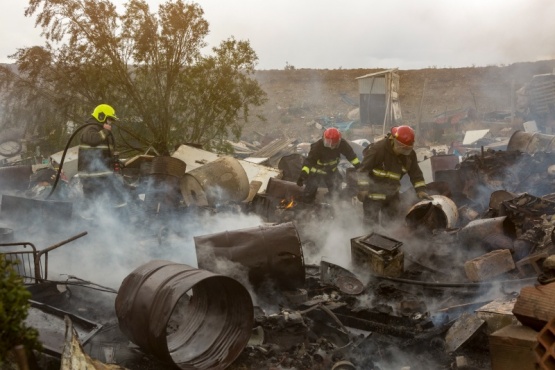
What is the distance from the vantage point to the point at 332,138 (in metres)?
9.16

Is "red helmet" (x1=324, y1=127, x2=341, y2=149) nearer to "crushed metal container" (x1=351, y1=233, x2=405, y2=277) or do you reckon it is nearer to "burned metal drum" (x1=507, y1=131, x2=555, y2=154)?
"crushed metal container" (x1=351, y1=233, x2=405, y2=277)

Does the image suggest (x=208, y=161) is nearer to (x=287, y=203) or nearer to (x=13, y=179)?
(x=287, y=203)

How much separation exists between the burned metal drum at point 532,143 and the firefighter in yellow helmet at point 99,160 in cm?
808

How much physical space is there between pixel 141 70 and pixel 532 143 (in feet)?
29.6

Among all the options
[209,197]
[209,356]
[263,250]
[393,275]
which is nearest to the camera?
[209,356]

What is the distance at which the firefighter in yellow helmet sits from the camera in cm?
866

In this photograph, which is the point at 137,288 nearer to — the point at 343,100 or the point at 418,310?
the point at 418,310

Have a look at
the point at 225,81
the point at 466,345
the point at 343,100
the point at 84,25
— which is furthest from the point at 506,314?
the point at 343,100

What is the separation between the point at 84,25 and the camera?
13273 mm

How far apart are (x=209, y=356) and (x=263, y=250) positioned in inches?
50.7

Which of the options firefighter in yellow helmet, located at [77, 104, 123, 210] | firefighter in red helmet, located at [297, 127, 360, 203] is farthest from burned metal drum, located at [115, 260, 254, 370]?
firefighter in red helmet, located at [297, 127, 360, 203]

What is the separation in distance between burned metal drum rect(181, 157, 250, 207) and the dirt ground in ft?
49.5

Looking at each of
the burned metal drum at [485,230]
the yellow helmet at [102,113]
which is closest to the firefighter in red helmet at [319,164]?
the burned metal drum at [485,230]

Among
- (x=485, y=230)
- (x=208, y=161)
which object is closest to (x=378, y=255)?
(x=485, y=230)
